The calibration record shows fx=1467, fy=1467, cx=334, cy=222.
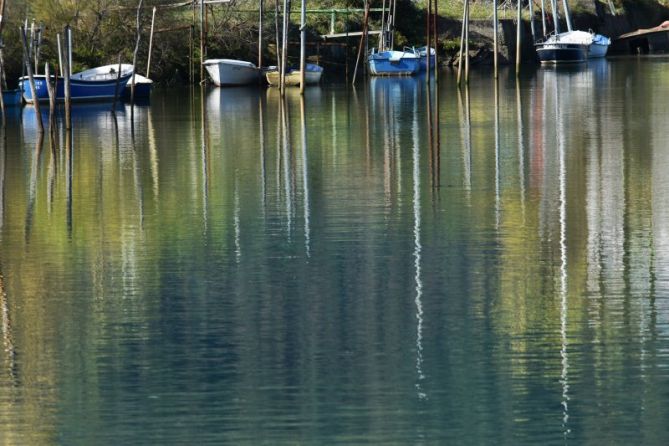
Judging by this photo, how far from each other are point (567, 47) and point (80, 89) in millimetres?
40408

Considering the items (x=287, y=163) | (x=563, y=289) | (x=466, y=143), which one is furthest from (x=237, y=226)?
(x=466, y=143)

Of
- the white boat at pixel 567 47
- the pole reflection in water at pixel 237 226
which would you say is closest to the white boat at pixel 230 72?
the white boat at pixel 567 47

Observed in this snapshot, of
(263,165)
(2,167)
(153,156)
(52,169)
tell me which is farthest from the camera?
(153,156)

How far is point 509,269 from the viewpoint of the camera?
18422mm

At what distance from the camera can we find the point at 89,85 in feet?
173

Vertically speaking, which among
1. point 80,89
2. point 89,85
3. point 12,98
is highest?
point 89,85

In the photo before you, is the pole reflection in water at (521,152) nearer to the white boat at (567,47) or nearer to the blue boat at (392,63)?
the blue boat at (392,63)

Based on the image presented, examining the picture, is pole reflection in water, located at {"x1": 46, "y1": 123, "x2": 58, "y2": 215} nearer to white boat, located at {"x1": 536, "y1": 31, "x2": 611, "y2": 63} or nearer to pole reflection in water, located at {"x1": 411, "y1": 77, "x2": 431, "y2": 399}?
pole reflection in water, located at {"x1": 411, "y1": 77, "x2": 431, "y2": 399}

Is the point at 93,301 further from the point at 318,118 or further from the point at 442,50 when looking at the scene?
the point at 442,50

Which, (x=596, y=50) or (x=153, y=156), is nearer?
(x=153, y=156)

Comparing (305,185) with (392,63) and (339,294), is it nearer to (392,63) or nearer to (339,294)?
(339,294)

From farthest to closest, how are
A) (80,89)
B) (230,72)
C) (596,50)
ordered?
(596,50) < (230,72) < (80,89)

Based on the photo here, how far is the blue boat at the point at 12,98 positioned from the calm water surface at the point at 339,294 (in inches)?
655

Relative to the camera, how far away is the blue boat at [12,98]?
5062 cm
